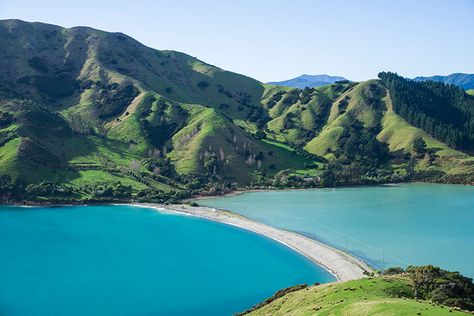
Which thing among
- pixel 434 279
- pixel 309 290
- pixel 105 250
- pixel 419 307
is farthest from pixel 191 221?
pixel 419 307

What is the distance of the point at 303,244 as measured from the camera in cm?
11375

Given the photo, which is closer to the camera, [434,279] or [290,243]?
[434,279]

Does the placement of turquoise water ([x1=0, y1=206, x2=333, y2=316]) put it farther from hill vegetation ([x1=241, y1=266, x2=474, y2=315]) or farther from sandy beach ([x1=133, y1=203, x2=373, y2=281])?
hill vegetation ([x1=241, y1=266, x2=474, y2=315])

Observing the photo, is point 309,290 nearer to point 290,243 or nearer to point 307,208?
point 290,243

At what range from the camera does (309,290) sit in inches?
2601

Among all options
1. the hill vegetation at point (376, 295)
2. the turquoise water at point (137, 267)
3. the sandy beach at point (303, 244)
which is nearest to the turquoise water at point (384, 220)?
the sandy beach at point (303, 244)

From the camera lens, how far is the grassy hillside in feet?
143

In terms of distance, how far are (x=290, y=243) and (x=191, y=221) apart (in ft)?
145

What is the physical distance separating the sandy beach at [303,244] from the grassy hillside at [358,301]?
23459 mm

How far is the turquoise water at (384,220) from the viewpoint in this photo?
103062 mm

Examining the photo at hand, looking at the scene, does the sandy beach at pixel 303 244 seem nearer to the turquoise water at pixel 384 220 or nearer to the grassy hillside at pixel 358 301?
the turquoise water at pixel 384 220

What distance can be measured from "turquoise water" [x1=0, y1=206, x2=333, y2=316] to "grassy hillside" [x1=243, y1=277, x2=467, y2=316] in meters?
15.6

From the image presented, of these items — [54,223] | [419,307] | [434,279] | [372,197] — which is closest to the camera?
[419,307]

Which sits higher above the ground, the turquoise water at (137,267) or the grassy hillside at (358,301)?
the grassy hillside at (358,301)
